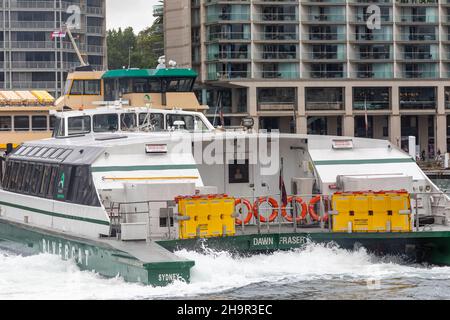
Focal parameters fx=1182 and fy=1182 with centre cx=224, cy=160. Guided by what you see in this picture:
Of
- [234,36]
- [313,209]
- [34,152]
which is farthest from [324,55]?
[313,209]

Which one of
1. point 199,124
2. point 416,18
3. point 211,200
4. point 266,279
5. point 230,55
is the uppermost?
point 416,18

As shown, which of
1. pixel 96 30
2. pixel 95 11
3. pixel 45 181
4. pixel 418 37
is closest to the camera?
pixel 45 181

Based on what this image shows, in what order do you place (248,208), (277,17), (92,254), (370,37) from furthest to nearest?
1. (370,37)
2. (277,17)
3. (248,208)
4. (92,254)

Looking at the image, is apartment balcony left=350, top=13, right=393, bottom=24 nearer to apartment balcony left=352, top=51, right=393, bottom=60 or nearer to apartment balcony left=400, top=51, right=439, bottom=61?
apartment balcony left=352, top=51, right=393, bottom=60

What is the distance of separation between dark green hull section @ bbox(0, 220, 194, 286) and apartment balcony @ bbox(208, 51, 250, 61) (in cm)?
6387

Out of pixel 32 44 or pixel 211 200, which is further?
pixel 32 44

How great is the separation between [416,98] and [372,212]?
73359 mm

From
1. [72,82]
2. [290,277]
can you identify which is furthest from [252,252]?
[72,82]

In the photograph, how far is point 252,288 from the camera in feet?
72.1

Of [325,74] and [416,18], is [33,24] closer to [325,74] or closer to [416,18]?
[325,74]

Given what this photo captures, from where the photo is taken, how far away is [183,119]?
106 ft

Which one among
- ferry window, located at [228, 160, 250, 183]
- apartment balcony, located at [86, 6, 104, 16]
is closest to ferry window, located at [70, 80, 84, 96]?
ferry window, located at [228, 160, 250, 183]

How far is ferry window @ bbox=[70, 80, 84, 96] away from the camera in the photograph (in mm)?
43875

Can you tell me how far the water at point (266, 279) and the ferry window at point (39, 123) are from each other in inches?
1079
